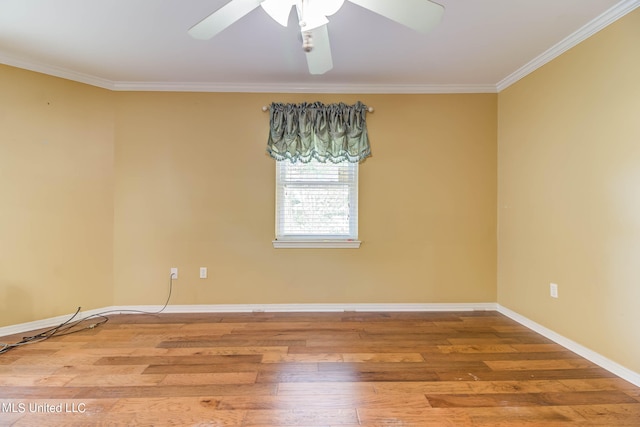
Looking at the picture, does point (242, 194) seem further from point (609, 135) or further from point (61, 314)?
point (609, 135)

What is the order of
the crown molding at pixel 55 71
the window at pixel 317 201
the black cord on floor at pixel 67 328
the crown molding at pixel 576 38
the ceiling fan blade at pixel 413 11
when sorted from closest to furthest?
the ceiling fan blade at pixel 413 11 → the crown molding at pixel 576 38 → the black cord on floor at pixel 67 328 → the crown molding at pixel 55 71 → the window at pixel 317 201

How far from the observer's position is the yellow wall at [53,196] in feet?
8.45

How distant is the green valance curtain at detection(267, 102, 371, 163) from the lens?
3.04 metres

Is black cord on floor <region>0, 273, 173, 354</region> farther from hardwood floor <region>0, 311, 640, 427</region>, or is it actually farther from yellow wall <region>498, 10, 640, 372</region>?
yellow wall <region>498, 10, 640, 372</region>

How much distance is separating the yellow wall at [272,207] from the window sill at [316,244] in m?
0.06

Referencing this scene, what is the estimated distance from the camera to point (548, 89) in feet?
8.21

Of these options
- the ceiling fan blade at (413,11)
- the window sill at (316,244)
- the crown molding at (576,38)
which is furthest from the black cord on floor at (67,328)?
the crown molding at (576,38)

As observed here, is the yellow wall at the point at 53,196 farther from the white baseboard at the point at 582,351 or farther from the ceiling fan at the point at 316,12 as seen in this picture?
the white baseboard at the point at 582,351

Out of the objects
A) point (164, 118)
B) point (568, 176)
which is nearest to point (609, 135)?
point (568, 176)

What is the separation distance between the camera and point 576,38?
7.24ft

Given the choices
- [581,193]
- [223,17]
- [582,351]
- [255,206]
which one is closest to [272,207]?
[255,206]

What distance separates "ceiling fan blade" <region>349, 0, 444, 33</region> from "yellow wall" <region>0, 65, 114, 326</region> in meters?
2.87

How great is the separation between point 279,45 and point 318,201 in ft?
4.82

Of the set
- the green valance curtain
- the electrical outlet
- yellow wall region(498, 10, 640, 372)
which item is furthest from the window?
the electrical outlet
